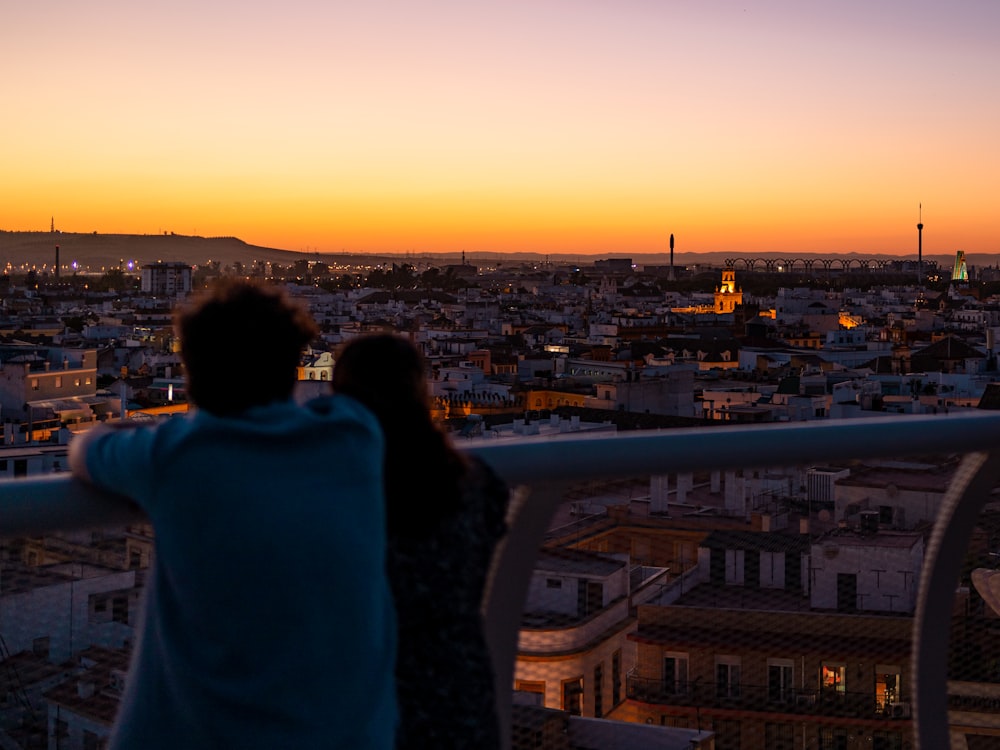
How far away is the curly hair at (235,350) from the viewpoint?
95cm

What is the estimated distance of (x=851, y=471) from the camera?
1435mm

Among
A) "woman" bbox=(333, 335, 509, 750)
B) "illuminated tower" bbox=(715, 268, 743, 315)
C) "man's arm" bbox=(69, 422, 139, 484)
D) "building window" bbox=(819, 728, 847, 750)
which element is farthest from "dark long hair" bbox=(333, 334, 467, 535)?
"illuminated tower" bbox=(715, 268, 743, 315)

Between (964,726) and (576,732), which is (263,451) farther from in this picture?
(964,726)

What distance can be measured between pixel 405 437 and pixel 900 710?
2.20ft

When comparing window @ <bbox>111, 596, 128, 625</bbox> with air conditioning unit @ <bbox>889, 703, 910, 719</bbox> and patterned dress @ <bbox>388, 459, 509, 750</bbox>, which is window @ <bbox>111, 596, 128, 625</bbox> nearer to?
patterned dress @ <bbox>388, 459, 509, 750</bbox>

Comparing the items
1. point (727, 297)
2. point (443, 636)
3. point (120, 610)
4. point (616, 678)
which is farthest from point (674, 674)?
point (727, 297)

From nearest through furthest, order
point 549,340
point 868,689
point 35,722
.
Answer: point 35,722 < point 868,689 < point 549,340

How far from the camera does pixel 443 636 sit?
1044mm

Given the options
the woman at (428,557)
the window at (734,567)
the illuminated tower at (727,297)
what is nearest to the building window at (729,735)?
the window at (734,567)

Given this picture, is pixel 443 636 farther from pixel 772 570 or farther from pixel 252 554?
pixel 772 570

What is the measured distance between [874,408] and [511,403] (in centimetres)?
679

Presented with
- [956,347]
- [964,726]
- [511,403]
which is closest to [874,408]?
[511,403]

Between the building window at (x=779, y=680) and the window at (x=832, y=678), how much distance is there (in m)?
0.03

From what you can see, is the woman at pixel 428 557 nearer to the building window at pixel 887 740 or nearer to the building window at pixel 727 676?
the building window at pixel 727 676
